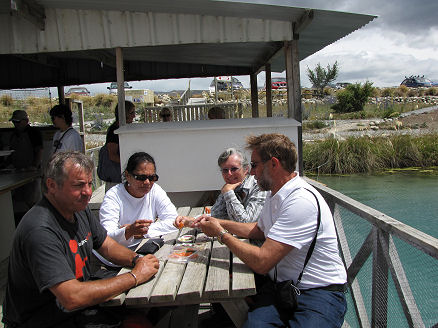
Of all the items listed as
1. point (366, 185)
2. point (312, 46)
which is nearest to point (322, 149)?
point (366, 185)

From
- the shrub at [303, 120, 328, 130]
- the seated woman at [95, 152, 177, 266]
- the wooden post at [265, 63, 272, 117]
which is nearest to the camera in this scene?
the seated woman at [95, 152, 177, 266]

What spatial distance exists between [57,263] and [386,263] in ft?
5.65

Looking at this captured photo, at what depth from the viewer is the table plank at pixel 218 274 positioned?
1878 millimetres

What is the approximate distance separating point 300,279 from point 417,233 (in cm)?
64

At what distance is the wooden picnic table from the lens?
1.87 m

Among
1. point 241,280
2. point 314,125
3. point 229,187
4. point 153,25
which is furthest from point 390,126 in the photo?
point 241,280

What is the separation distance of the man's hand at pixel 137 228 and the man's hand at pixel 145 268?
0.47 meters

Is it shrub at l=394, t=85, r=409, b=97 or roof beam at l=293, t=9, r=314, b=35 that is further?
shrub at l=394, t=85, r=409, b=97

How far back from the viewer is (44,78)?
27.4ft

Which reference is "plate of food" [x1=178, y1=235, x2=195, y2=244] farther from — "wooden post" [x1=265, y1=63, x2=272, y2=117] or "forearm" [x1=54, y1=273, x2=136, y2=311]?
"wooden post" [x1=265, y1=63, x2=272, y2=117]

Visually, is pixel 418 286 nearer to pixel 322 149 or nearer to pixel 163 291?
pixel 163 291

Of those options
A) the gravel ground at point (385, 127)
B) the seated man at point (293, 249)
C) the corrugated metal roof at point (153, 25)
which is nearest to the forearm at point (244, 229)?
the seated man at point (293, 249)

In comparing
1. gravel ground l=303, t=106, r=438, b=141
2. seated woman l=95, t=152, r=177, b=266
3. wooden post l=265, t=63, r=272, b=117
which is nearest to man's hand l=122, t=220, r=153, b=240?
seated woman l=95, t=152, r=177, b=266

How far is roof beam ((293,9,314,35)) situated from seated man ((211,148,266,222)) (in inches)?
83.6
